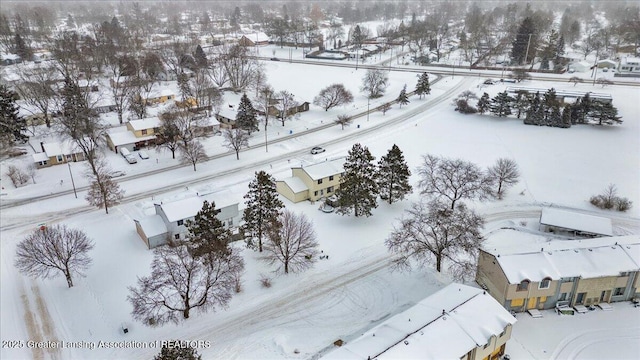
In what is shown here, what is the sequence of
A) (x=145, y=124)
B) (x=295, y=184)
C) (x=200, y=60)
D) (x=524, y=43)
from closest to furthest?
(x=295, y=184) < (x=145, y=124) < (x=200, y=60) < (x=524, y=43)

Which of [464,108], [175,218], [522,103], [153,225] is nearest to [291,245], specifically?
[175,218]

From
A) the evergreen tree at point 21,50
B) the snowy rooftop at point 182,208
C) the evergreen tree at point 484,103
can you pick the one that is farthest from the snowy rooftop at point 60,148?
the evergreen tree at point 21,50

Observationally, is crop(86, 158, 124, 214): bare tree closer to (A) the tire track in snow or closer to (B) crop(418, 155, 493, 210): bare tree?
(B) crop(418, 155, 493, 210): bare tree

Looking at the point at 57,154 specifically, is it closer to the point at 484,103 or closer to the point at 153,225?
the point at 153,225

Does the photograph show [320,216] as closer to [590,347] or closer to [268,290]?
[268,290]

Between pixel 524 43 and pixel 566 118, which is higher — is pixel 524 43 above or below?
above

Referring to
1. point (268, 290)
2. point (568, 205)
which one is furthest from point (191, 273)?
point (568, 205)
